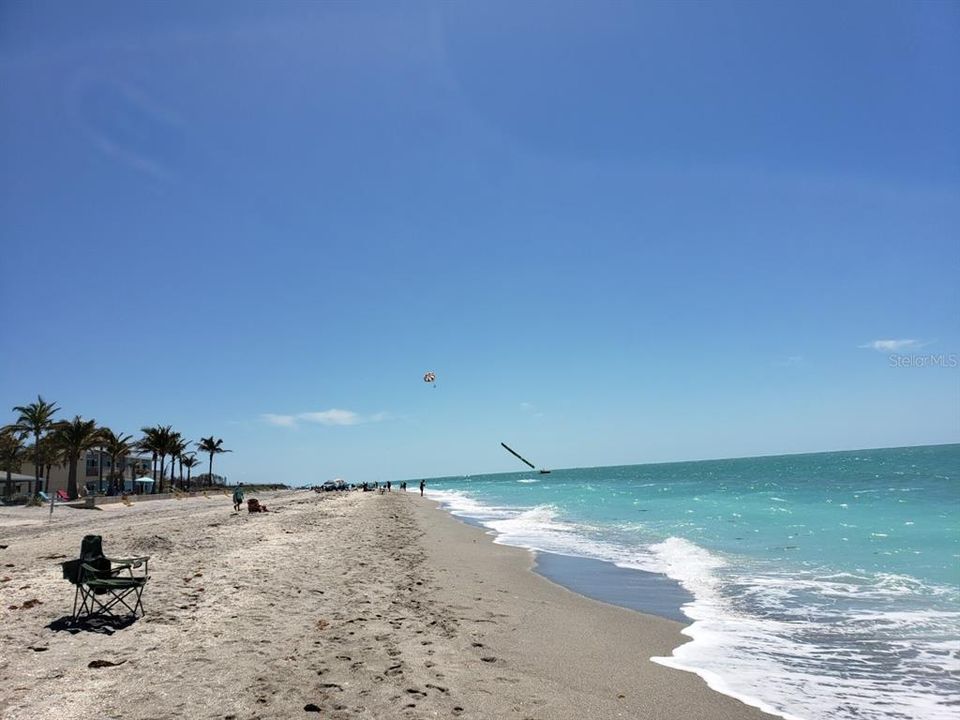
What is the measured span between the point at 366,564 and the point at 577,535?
12189 mm

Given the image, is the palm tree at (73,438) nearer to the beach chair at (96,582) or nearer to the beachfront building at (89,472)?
the beachfront building at (89,472)

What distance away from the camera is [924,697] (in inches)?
245

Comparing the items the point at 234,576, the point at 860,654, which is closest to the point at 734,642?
the point at 860,654

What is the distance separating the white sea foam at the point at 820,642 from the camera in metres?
6.13

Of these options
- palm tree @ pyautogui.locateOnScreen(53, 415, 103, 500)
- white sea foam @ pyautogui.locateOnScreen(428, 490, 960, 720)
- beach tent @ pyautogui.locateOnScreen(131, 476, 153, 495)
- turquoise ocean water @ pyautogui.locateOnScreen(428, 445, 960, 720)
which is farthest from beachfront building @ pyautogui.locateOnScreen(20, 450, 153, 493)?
white sea foam @ pyautogui.locateOnScreen(428, 490, 960, 720)

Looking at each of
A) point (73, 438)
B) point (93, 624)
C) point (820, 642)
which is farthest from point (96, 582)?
point (73, 438)

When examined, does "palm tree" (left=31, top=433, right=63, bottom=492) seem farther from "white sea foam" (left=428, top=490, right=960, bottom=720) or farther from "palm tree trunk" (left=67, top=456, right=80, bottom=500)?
"white sea foam" (left=428, top=490, right=960, bottom=720)

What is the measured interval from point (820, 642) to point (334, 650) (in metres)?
6.68

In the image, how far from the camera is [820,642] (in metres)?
8.19

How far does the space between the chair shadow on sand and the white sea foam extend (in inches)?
269

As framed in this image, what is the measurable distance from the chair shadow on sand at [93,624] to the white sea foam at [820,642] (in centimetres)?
683

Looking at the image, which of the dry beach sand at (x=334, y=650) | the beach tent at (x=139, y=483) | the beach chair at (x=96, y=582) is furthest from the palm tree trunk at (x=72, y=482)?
the beach chair at (x=96, y=582)

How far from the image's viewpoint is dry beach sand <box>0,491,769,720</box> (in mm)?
5172

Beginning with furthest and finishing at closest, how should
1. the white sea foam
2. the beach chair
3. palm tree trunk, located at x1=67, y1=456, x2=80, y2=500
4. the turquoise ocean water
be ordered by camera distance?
palm tree trunk, located at x1=67, y1=456, x2=80, y2=500
the beach chair
the turquoise ocean water
the white sea foam
